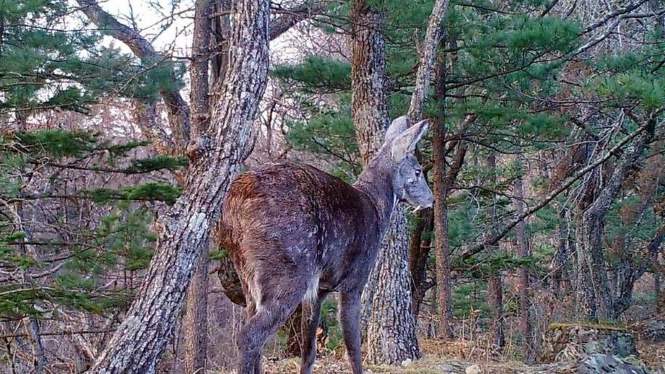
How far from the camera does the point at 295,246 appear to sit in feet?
16.4

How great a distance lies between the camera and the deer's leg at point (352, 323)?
5824mm

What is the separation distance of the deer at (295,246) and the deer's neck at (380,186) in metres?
0.17

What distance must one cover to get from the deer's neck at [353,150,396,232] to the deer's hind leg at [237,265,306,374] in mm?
1393

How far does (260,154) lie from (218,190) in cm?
1137

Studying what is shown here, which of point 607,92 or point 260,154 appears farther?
point 260,154

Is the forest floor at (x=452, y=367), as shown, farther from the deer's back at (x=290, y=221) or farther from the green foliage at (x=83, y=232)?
the green foliage at (x=83, y=232)

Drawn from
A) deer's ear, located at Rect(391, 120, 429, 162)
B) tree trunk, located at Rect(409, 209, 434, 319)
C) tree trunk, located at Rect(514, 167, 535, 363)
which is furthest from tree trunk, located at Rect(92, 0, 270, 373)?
tree trunk, located at Rect(514, 167, 535, 363)

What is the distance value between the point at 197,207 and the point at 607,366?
3488mm

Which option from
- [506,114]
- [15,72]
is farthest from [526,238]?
[15,72]

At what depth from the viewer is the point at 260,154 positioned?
55.6ft

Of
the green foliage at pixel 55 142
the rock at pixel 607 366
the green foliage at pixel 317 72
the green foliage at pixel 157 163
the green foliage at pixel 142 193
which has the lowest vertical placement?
the rock at pixel 607 366

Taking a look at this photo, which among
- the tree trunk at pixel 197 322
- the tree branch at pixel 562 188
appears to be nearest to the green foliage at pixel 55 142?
the tree trunk at pixel 197 322

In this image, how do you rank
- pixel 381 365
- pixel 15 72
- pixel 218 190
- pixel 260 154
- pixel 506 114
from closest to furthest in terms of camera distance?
pixel 218 190 < pixel 381 365 < pixel 15 72 < pixel 506 114 < pixel 260 154

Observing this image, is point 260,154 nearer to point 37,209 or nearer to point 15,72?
point 37,209
